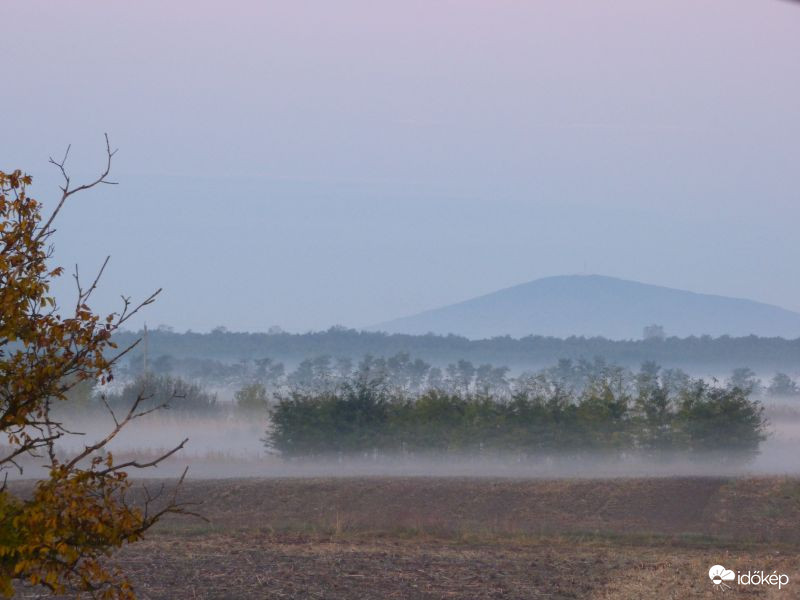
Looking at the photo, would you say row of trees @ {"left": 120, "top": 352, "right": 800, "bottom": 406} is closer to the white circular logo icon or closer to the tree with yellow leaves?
the white circular logo icon

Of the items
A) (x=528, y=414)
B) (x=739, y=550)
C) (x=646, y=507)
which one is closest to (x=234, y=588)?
(x=739, y=550)

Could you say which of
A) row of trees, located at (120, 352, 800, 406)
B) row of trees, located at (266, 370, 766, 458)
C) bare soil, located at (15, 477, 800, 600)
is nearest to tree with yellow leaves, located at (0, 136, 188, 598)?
bare soil, located at (15, 477, 800, 600)

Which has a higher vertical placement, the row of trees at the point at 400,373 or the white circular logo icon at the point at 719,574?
the row of trees at the point at 400,373

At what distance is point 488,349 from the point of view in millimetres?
154375

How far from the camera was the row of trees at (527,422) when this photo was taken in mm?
33281

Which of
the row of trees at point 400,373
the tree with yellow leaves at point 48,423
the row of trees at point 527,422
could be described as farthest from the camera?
the row of trees at point 400,373

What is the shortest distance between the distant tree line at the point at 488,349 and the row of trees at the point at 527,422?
296 feet

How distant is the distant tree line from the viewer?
132 meters
